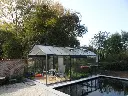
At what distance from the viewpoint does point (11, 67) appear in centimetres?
1241

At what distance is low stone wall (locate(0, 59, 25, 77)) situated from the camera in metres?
12.0

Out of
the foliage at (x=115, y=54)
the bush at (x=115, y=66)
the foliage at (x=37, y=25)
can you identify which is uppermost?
the foliage at (x=37, y=25)

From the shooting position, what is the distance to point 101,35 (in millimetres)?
27359

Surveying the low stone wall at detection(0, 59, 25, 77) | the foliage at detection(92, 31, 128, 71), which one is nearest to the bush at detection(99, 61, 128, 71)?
the foliage at detection(92, 31, 128, 71)

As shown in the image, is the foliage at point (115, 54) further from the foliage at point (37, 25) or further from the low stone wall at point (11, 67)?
the low stone wall at point (11, 67)

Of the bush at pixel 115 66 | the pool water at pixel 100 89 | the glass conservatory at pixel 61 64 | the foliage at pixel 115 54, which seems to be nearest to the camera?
the pool water at pixel 100 89

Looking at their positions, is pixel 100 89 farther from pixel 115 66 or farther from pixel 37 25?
pixel 37 25

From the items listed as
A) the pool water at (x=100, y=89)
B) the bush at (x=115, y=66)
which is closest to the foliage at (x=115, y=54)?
the bush at (x=115, y=66)

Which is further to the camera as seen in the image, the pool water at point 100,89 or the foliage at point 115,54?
the foliage at point 115,54

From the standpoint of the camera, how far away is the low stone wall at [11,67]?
1196 centimetres

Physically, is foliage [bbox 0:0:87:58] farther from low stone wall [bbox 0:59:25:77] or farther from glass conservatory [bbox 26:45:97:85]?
low stone wall [bbox 0:59:25:77]

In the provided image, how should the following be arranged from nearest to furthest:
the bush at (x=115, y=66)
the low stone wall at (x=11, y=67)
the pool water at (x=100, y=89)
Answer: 1. the pool water at (x=100, y=89)
2. the low stone wall at (x=11, y=67)
3. the bush at (x=115, y=66)

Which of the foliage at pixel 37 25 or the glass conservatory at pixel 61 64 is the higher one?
the foliage at pixel 37 25

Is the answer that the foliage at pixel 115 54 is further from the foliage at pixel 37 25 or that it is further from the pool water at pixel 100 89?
the foliage at pixel 37 25
